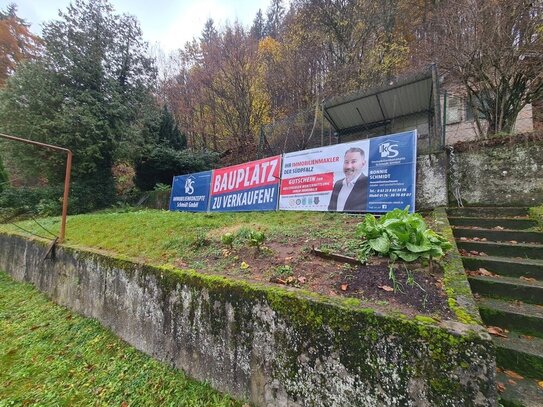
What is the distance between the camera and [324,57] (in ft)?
38.9

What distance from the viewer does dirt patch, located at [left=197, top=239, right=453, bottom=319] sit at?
1.75 metres

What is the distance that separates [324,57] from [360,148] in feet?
28.7

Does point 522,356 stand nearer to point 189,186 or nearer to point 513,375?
point 513,375

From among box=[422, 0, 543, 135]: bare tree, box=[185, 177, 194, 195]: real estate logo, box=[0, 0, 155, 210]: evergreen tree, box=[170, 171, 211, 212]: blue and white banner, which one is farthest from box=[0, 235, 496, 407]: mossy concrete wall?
box=[0, 0, 155, 210]: evergreen tree

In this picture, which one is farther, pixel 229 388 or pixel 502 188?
pixel 502 188

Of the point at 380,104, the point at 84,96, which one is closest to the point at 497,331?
the point at 380,104

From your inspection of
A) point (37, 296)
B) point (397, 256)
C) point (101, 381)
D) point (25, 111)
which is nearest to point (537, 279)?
point (397, 256)

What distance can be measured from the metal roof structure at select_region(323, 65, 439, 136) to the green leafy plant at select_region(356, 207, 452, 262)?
19.5 ft

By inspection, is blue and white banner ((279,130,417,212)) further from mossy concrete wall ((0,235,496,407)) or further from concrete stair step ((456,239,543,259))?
mossy concrete wall ((0,235,496,407))

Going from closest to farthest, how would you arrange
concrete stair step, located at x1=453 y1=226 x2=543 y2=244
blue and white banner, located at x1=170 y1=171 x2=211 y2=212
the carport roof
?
concrete stair step, located at x1=453 y1=226 x2=543 y2=244, the carport roof, blue and white banner, located at x1=170 y1=171 x2=211 y2=212

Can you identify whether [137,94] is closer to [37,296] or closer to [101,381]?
[37,296]

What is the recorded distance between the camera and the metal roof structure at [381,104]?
281 inches

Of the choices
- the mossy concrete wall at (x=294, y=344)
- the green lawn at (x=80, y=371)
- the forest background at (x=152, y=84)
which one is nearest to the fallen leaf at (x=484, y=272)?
the mossy concrete wall at (x=294, y=344)

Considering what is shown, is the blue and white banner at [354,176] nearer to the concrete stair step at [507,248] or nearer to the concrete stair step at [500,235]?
the concrete stair step at [500,235]
